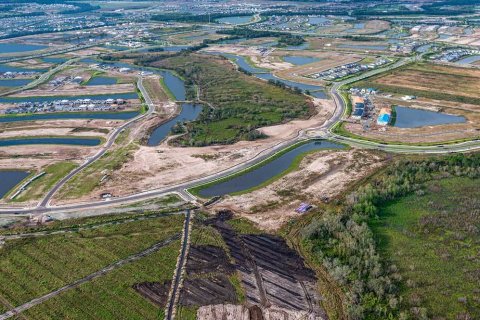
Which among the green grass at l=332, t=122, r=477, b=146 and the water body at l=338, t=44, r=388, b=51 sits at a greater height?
the water body at l=338, t=44, r=388, b=51

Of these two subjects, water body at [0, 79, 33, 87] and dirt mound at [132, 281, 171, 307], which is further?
water body at [0, 79, 33, 87]

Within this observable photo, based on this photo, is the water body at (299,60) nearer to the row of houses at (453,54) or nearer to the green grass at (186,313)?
the row of houses at (453,54)

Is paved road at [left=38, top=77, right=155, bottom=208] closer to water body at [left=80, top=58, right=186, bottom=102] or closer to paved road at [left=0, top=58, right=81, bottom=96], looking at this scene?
water body at [left=80, top=58, right=186, bottom=102]

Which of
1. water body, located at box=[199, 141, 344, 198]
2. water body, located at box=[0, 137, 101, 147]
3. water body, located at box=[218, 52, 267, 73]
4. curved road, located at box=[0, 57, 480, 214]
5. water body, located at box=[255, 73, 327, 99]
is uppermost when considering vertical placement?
water body, located at box=[218, 52, 267, 73]

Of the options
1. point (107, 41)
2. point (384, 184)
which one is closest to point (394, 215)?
point (384, 184)

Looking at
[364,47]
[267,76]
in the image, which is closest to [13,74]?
[267,76]

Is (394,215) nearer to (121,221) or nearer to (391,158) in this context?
(391,158)

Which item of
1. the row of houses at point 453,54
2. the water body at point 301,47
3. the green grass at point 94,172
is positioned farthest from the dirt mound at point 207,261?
the water body at point 301,47

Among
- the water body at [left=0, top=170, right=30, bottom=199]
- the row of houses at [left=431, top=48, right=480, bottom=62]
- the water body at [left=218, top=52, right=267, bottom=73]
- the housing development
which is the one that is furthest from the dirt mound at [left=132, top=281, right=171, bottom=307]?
the row of houses at [left=431, top=48, right=480, bottom=62]
